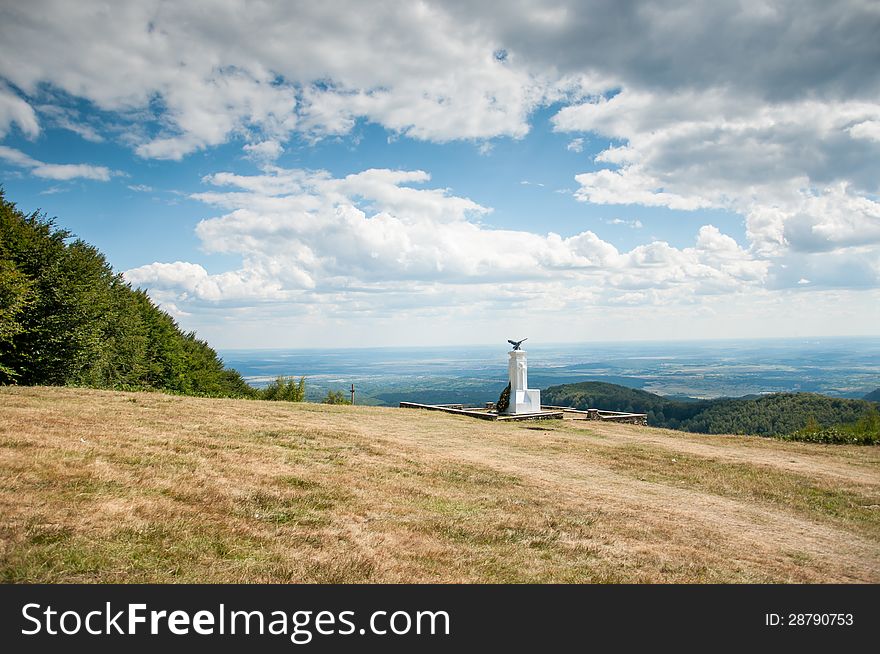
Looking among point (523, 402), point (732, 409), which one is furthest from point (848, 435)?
point (732, 409)

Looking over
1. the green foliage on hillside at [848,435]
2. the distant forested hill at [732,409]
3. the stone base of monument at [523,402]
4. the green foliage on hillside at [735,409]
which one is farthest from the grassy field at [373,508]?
the distant forested hill at [732,409]

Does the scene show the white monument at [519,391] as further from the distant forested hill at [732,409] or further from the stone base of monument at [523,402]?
the distant forested hill at [732,409]

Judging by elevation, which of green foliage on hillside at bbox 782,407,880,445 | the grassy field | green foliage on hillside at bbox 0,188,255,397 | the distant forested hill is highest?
green foliage on hillside at bbox 0,188,255,397

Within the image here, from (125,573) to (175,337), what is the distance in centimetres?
5696

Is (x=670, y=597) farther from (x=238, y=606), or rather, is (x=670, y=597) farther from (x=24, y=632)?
(x=24, y=632)

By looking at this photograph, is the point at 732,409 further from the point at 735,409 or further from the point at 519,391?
the point at 519,391

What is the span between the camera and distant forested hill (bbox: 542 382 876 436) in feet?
186

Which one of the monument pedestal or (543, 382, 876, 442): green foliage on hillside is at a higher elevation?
the monument pedestal

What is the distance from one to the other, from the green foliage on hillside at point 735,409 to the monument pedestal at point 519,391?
16.0m

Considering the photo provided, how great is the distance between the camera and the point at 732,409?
76625 millimetres

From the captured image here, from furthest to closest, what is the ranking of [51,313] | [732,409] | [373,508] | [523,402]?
[732,409]
[523,402]
[51,313]
[373,508]

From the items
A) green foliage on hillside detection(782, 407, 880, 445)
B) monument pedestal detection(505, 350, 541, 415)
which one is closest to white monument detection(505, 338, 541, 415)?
monument pedestal detection(505, 350, 541, 415)

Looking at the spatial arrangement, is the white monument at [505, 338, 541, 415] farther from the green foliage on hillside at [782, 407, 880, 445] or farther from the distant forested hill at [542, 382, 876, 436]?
the distant forested hill at [542, 382, 876, 436]

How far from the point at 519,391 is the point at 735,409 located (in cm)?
5900
